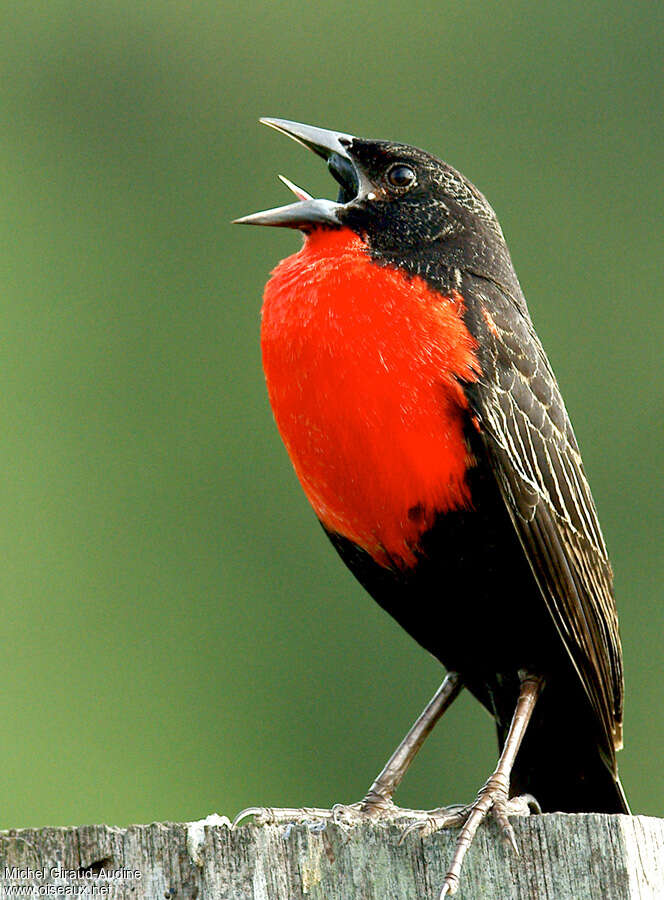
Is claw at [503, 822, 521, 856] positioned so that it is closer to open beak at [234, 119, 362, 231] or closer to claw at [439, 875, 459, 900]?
claw at [439, 875, 459, 900]

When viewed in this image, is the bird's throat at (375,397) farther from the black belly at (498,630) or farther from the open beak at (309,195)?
the open beak at (309,195)

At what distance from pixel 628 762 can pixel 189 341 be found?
5.83m

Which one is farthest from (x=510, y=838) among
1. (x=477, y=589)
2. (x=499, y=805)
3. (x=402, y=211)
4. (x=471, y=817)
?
(x=402, y=211)

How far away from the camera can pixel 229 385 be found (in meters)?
15.4

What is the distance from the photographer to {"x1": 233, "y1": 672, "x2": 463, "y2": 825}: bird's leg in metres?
4.23

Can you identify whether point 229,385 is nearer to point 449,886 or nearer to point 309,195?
point 309,195

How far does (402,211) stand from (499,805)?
1.96 meters

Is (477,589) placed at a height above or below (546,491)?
below

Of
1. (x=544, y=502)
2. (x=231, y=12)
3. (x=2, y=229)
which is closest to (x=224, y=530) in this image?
(x=2, y=229)

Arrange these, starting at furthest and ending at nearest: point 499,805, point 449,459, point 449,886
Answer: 1. point 449,459
2. point 499,805
3. point 449,886

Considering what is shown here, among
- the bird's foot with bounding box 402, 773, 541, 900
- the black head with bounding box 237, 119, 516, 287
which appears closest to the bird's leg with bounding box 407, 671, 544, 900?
the bird's foot with bounding box 402, 773, 541, 900

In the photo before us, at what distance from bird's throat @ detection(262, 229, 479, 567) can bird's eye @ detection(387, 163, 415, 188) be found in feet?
1.81

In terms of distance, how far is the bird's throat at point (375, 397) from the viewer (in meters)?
4.52

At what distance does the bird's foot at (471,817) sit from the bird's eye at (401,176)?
190 centimetres
